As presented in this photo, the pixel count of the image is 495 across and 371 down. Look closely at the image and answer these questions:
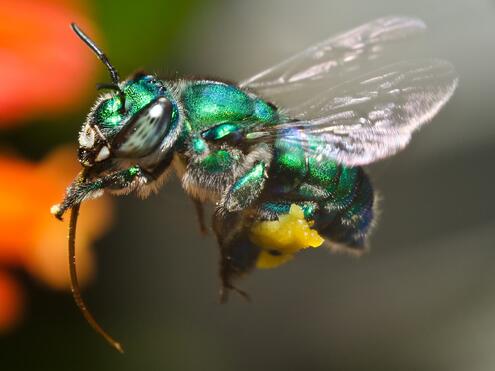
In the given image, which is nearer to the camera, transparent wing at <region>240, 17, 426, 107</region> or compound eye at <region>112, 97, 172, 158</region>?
compound eye at <region>112, 97, 172, 158</region>

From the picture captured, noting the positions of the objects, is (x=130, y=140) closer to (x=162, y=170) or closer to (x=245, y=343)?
(x=162, y=170)

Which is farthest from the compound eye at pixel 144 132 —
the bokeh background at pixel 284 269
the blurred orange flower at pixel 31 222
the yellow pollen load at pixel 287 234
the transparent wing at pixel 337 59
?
the bokeh background at pixel 284 269

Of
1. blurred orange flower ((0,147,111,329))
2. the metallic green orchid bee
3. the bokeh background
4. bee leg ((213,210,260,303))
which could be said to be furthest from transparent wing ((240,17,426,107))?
the bokeh background

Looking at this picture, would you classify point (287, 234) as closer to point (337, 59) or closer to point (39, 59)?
point (337, 59)

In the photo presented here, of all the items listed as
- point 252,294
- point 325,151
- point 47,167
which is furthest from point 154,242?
point 325,151

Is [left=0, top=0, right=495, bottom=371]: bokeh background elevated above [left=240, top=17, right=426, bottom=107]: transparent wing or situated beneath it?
situated beneath

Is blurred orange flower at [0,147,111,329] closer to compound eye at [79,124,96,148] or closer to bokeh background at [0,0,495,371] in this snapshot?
bokeh background at [0,0,495,371]
